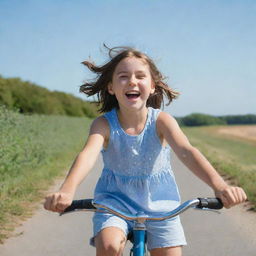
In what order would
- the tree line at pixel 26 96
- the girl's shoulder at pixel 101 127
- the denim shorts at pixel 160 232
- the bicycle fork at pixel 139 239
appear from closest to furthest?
the bicycle fork at pixel 139 239 → the denim shorts at pixel 160 232 → the girl's shoulder at pixel 101 127 → the tree line at pixel 26 96

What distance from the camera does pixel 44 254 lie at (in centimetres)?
516

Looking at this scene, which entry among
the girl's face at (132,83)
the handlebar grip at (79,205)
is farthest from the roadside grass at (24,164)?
the handlebar grip at (79,205)

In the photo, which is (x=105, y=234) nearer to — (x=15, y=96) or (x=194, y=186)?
(x=194, y=186)

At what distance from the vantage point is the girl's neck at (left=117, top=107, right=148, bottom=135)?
3.36 meters

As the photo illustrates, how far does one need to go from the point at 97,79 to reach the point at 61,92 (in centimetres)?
4359

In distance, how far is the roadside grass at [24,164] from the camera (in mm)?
6887

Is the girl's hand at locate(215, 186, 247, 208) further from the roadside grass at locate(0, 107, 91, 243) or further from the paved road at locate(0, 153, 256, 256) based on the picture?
the roadside grass at locate(0, 107, 91, 243)

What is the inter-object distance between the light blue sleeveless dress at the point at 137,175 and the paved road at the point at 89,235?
6.56 feet

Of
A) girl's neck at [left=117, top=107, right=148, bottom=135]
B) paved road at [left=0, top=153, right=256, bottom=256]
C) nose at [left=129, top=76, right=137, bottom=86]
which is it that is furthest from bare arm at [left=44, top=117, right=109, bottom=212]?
paved road at [left=0, top=153, right=256, bottom=256]

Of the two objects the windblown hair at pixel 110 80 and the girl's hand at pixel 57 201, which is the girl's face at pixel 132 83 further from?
the girl's hand at pixel 57 201

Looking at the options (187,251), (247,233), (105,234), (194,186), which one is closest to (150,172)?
(105,234)

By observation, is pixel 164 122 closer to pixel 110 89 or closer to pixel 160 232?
pixel 110 89

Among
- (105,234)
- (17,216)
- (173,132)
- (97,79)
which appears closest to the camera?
(105,234)

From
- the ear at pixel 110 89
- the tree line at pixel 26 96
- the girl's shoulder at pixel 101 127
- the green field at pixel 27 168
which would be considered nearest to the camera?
the girl's shoulder at pixel 101 127
